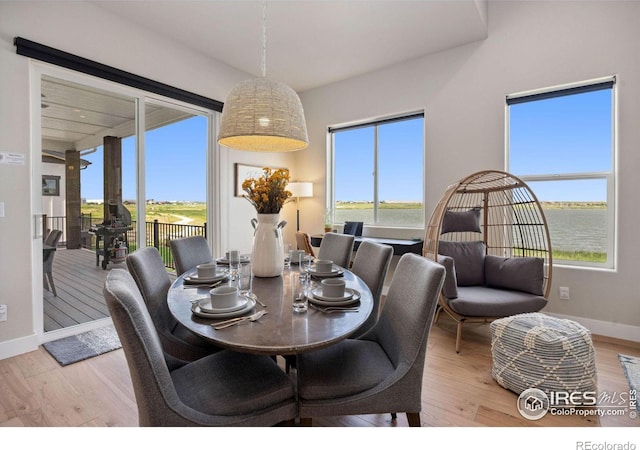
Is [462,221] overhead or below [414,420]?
overhead

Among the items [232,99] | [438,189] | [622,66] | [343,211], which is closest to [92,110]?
[232,99]

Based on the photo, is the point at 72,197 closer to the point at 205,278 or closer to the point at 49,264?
the point at 49,264

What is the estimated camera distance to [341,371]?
1.30 m

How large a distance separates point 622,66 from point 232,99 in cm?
330

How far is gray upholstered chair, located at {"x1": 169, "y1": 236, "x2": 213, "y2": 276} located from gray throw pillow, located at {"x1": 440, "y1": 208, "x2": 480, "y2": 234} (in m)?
2.31

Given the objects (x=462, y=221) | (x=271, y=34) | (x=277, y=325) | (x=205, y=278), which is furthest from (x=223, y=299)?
(x=271, y=34)

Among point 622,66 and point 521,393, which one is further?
point 622,66

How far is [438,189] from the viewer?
363 cm

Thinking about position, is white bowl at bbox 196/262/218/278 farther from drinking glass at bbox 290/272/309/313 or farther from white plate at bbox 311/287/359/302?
white plate at bbox 311/287/359/302

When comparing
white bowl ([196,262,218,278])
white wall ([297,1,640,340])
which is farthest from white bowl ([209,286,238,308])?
white wall ([297,1,640,340])

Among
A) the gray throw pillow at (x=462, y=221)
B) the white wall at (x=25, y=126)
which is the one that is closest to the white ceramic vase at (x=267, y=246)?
the gray throw pillow at (x=462, y=221)

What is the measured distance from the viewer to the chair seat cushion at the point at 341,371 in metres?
1.19

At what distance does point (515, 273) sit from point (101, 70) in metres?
4.18

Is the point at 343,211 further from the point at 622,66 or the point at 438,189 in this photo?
the point at 622,66
